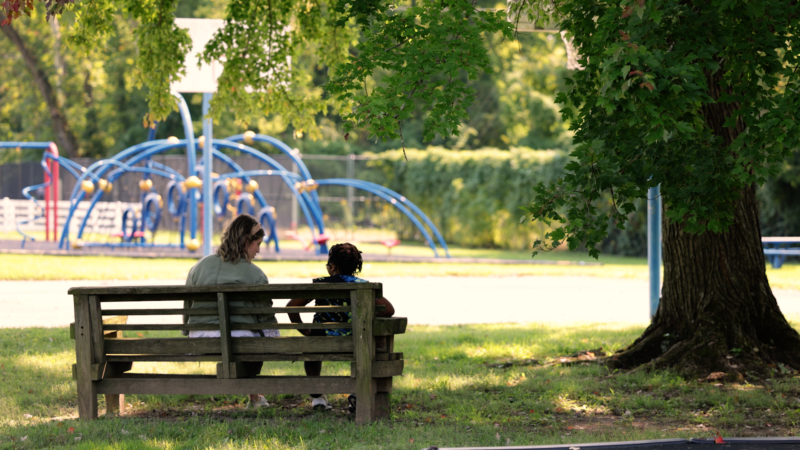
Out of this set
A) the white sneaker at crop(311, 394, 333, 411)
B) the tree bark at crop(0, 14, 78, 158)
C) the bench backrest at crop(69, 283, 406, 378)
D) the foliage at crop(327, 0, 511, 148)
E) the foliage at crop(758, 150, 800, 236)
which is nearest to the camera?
the bench backrest at crop(69, 283, 406, 378)

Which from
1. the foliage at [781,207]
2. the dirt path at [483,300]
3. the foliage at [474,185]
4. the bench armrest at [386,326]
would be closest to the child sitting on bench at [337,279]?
the bench armrest at [386,326]

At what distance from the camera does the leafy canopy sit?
5.16m

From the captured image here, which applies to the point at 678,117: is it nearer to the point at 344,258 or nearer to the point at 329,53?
the point at 344,258

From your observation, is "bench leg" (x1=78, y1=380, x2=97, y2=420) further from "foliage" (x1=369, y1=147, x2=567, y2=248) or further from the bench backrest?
"foliage" (x1=369, y1=147, x2=567, y2=248)

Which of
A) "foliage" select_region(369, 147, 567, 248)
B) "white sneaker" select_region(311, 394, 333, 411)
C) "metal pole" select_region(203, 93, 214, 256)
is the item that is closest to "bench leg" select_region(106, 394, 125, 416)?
"white sneaker" select_region(311, 394, 333, 411)

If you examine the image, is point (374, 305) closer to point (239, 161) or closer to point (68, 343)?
point (68, 343)

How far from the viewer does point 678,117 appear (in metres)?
4.43

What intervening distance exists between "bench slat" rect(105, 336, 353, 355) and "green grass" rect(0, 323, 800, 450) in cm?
44

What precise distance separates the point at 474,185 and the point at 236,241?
2101 cm

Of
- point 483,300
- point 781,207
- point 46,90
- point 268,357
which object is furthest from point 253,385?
point 46,90

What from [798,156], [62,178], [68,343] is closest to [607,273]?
[798,156]

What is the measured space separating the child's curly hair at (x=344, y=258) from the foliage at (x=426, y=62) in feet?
2.56

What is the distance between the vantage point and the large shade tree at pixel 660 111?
4137 mm

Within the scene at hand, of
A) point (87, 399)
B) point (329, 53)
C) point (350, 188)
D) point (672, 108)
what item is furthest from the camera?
point (350, 188)
